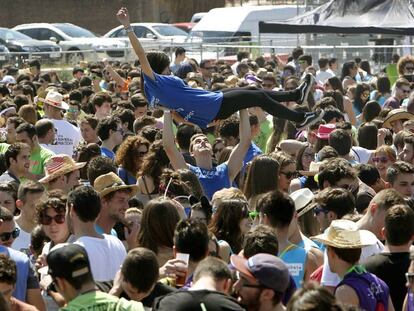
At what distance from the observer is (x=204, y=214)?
8258mm

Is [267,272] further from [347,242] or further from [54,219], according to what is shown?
[54,219]

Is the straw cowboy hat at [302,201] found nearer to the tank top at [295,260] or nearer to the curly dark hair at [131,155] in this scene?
the tank top at [295,260]

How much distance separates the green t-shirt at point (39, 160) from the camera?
11766mm

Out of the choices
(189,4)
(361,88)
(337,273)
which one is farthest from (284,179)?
(189,4)

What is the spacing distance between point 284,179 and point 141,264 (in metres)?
3.82

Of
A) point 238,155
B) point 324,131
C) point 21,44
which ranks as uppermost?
point 238,155

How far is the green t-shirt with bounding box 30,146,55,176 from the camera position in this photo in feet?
38.6

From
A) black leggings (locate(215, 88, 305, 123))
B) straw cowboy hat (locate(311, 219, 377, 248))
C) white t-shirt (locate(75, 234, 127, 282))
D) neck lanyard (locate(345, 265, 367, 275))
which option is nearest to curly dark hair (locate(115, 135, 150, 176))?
black leggings (locate(215, 88, 305, 123))

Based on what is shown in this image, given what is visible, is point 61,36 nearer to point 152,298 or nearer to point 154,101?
point 154,101

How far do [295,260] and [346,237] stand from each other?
0.65 metres

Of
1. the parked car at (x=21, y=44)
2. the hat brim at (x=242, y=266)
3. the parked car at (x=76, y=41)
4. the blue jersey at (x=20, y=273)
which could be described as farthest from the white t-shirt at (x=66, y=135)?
the parked car at (x=21, y=44)

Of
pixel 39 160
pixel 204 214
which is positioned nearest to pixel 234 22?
pixel 39 160

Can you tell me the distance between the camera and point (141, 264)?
21.1 ft

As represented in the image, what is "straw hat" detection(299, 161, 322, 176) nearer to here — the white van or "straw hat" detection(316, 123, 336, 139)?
"straw hat" detection(316, 123, 336, 139)
